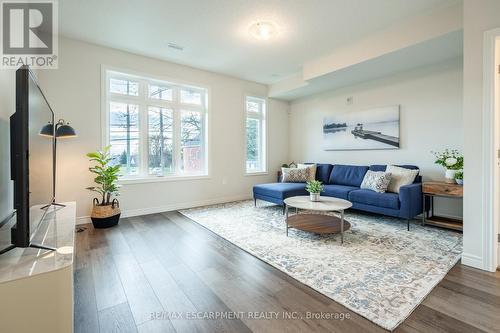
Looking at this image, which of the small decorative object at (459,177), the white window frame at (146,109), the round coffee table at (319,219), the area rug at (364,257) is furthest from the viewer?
the white window frame at (146,109)

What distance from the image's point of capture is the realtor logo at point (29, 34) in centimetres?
218

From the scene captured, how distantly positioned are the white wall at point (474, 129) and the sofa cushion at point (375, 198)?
107 centimetres

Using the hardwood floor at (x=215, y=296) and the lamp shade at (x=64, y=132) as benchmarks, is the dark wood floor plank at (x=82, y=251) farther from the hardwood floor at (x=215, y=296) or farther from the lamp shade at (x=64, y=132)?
the lamp shade at (x=64, y=132)

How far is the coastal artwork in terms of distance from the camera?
13.8 ft

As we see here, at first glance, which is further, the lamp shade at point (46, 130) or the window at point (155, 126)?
the window at point (155, 126)

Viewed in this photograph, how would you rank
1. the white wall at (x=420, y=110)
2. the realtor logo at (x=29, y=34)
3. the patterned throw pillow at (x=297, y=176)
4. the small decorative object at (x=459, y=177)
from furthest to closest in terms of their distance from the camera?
the patterned throw pillow at (x=297, y=176), the white wall at (x=420, y=110), the small decorative object at (x=459, y=177), the realtor logo at (x=29, y=34)

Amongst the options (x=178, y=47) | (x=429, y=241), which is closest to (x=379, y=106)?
(x=429, y=241)

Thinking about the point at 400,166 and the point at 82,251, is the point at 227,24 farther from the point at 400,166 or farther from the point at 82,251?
the point at 400,166

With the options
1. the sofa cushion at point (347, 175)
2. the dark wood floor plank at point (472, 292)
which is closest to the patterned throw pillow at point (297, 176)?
the sofa cushion at point (347, 175)

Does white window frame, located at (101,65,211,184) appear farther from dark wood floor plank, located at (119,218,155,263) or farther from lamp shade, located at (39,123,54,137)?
lamp shade, located at (39,123,54,137)

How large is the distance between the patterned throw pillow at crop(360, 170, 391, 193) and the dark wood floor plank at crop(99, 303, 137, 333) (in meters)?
3.54

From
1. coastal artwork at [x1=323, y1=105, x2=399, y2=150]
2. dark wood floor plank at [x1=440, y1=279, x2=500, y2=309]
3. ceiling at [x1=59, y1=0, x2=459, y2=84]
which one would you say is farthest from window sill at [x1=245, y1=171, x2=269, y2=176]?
dark wood floor plank at [x1=440, y1=279, x2=500, y2=309]

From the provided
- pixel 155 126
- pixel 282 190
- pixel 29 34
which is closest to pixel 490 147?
pixel 282 190

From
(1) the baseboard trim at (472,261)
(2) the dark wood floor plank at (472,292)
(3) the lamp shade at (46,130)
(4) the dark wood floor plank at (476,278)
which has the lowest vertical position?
(2) the dark wood floor plank at (472,292)
